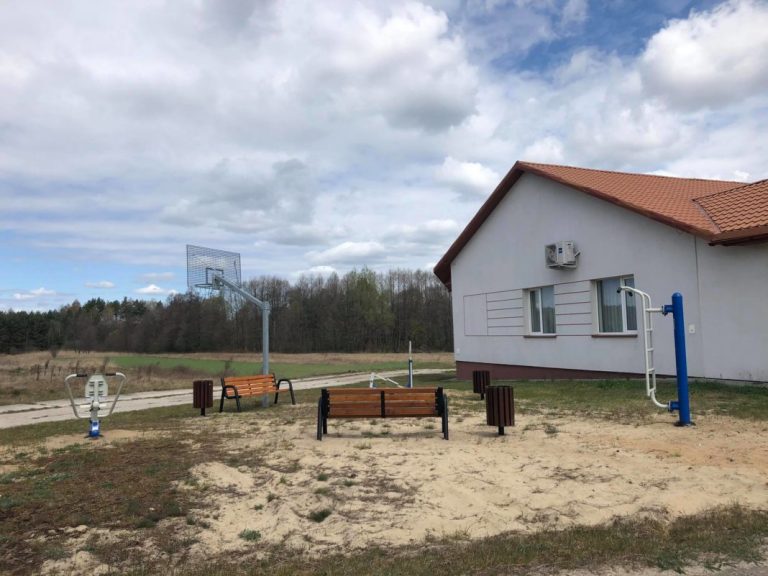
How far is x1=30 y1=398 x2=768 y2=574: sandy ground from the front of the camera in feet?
16.3

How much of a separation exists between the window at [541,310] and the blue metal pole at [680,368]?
9.75 metres

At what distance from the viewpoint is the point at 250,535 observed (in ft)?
16.1

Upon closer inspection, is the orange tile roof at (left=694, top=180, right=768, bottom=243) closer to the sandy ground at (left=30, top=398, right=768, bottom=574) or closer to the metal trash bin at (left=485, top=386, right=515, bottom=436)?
the sandy ground at (left=30, top=398, right=768, bottom=574)

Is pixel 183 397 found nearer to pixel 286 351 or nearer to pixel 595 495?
pixel 595 495

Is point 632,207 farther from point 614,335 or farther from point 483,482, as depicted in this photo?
point 483,482

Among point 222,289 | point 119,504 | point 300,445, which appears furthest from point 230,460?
point 222,289

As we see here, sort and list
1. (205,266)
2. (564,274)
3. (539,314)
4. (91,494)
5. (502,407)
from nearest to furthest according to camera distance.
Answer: (91,494) → (502,407) → (205,266) → (564,274) → (539,314)

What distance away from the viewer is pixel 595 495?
5.50 meters

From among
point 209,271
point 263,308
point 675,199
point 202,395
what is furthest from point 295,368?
point 675,199

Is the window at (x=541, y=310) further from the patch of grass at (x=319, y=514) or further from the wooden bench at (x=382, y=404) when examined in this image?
the patch of grass at (x=319, y=514)

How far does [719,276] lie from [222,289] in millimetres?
12189

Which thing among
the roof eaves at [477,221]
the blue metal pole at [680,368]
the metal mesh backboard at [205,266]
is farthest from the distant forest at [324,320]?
the blue metal pole at [680,368]

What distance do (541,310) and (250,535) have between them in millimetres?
15763

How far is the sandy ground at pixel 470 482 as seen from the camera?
4969mm
